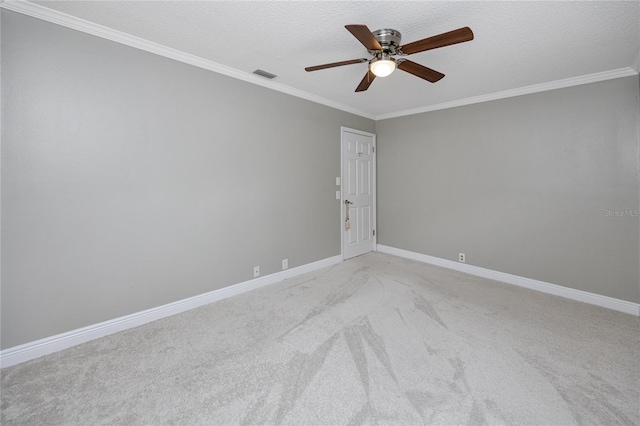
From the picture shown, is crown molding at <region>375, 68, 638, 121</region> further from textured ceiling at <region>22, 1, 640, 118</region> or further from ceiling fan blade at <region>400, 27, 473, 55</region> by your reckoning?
ceiling fan blade at <region>400, 27, 473, 55</region>

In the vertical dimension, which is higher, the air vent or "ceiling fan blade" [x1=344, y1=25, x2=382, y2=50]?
the air vent

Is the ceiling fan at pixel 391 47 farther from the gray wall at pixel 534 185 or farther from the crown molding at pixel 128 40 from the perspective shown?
the gray wall at pixel 534 185

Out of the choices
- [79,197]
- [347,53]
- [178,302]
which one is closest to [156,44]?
[79,197]

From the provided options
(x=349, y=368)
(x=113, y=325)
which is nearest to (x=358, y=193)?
(x=349, y=368)

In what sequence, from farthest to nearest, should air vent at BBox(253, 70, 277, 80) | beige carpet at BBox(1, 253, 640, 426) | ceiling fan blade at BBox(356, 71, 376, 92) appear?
air vent at BBox(253, 70, 277, 80), ceiling fan blade at BBox(356, 71, 376, 92), beige carpet at BBox(1, 253, 640, 426)

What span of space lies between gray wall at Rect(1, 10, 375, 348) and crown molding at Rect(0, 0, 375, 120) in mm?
53

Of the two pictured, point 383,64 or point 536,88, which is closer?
point 383,64

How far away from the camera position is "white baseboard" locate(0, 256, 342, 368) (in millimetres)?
1974

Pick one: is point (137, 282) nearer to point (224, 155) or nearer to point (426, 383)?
point (224, 155)

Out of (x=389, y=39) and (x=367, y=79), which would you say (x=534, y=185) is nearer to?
(x=367, y=79)

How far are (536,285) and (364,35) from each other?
3.51 meters

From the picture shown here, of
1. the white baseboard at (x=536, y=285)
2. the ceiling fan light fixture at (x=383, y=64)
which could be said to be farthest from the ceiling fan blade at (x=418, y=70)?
the white baseboard at (x=536, y=285)

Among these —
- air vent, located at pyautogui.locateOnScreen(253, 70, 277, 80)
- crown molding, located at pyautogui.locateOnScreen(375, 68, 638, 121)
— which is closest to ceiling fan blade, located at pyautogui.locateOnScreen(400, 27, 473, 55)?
air vent, located at pyautogui.locateOnScreen(253, 70, 277, 80)

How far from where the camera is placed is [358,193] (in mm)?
4676
